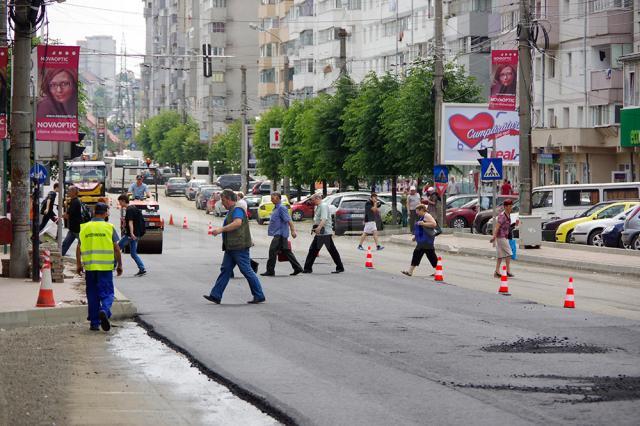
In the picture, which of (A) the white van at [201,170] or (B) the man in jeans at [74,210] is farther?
(A) the white van at [201,170]

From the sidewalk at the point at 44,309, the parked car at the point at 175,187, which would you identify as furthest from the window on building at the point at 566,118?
the sidewalk at the point at 44,309

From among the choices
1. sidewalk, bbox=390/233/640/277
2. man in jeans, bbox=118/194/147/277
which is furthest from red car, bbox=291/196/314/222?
man in jeans, bbox=118/194/147/277

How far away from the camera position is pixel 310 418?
11.4m

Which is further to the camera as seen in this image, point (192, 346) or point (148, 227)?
point (148, 227)

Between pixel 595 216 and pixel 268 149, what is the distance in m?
45.1

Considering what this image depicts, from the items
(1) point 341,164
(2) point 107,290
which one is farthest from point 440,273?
(1) point 341,164

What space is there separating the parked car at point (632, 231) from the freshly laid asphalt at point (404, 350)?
12.0 metres

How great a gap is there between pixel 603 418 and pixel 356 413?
2.06m

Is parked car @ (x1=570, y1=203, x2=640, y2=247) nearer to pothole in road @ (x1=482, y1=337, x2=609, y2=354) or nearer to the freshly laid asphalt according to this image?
the freshly laid asphalt

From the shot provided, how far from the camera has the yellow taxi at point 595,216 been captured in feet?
138

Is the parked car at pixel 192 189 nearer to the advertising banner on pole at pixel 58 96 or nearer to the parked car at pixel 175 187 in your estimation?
the parked car at pixel 175 187

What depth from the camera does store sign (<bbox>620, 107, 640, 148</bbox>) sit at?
57362 millimetres

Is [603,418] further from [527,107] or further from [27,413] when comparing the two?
[527,107]

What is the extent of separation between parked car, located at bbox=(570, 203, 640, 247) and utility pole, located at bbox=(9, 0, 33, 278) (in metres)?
20.6
